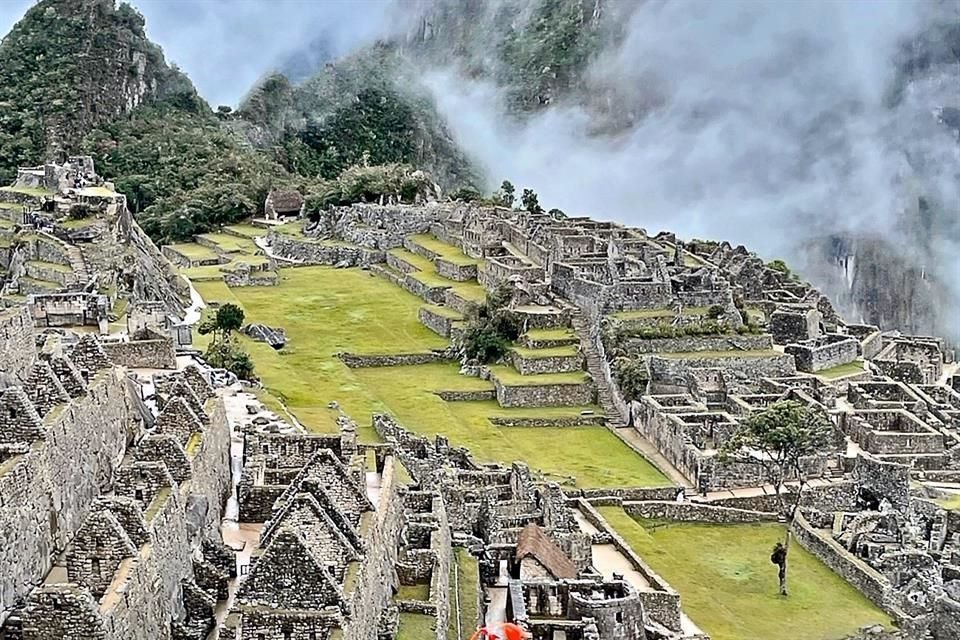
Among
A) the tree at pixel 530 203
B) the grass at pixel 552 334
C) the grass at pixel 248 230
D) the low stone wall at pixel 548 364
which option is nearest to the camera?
the low stone wall at pixel 548 364

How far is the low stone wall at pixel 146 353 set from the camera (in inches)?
1048

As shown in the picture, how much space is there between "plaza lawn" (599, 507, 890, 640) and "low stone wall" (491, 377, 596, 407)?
982 cm

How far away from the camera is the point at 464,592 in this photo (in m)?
19.8

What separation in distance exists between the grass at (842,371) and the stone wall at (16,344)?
2979cm

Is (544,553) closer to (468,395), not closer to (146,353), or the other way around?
(146,353)

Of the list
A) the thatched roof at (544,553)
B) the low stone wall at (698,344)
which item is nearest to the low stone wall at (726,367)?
the low stone wall at (698,344)

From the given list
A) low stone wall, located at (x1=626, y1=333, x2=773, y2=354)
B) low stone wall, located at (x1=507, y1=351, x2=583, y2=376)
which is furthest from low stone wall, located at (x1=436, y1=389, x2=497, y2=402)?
low stone wall, located at (x1=626, y1=333, x2=773, y2=354)

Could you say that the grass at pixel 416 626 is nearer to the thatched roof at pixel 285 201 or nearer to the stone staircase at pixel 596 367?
the stone staircase at pixel 596 367

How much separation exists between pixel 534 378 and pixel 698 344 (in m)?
5.43

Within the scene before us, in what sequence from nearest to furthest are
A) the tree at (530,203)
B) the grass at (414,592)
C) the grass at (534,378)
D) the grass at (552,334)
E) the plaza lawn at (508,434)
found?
the grass at (414,592)
the plaza lawn at (508,434)
the grass at (534,378)
the grass at (552,334)
the tree at (530,203)

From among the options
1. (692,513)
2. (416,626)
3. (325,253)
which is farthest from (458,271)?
(416,626)

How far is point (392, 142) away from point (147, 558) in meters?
110

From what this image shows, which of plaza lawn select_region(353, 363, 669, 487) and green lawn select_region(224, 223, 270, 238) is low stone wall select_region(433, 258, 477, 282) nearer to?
plaza lawn select_region(353, 363, 669, 487)

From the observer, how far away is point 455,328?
4944 cm
